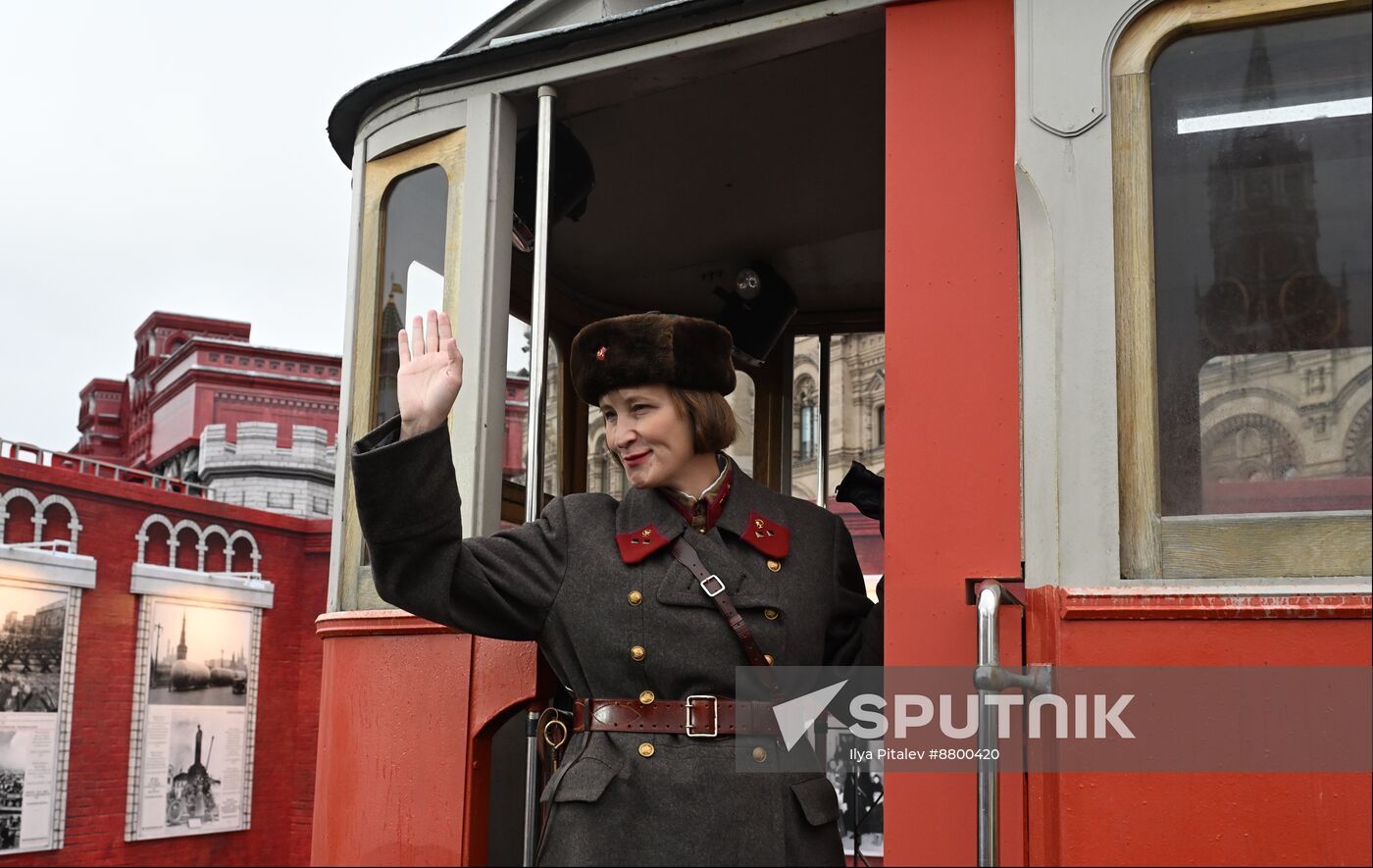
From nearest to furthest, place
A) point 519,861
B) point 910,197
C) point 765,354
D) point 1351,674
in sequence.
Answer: point 1351,674
point 910,197
point 519,861
point 765,354

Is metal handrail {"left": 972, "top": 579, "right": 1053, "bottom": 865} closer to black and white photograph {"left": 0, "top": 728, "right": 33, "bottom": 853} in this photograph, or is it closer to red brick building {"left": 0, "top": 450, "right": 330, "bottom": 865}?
red brick building {"left": 0, "top": 450, "right": 330, "bottom": 865}

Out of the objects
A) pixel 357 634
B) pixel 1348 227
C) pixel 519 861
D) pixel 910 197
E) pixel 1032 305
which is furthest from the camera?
pixel 519 861

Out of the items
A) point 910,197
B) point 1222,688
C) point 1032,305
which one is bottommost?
point 1222,688

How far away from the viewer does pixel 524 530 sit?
3473mm

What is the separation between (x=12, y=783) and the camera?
17938 millimetres

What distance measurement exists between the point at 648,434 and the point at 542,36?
4.17ft

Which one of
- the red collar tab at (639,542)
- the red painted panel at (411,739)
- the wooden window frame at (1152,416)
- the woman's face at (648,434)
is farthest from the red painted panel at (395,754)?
the wooden window frame at (1152,416)

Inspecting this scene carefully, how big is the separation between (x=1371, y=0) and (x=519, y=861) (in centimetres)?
325

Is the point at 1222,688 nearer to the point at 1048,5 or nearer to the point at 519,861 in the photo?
the point at 1048,5

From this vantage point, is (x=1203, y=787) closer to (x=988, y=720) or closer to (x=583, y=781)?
(x=988, y=720)

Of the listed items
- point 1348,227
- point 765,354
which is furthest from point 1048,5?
point 765,354

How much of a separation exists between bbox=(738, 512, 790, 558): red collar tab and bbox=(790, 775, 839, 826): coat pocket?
541 mm

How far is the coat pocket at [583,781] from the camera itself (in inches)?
126

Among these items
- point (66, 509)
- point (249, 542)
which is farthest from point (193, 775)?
point (66, 509)
